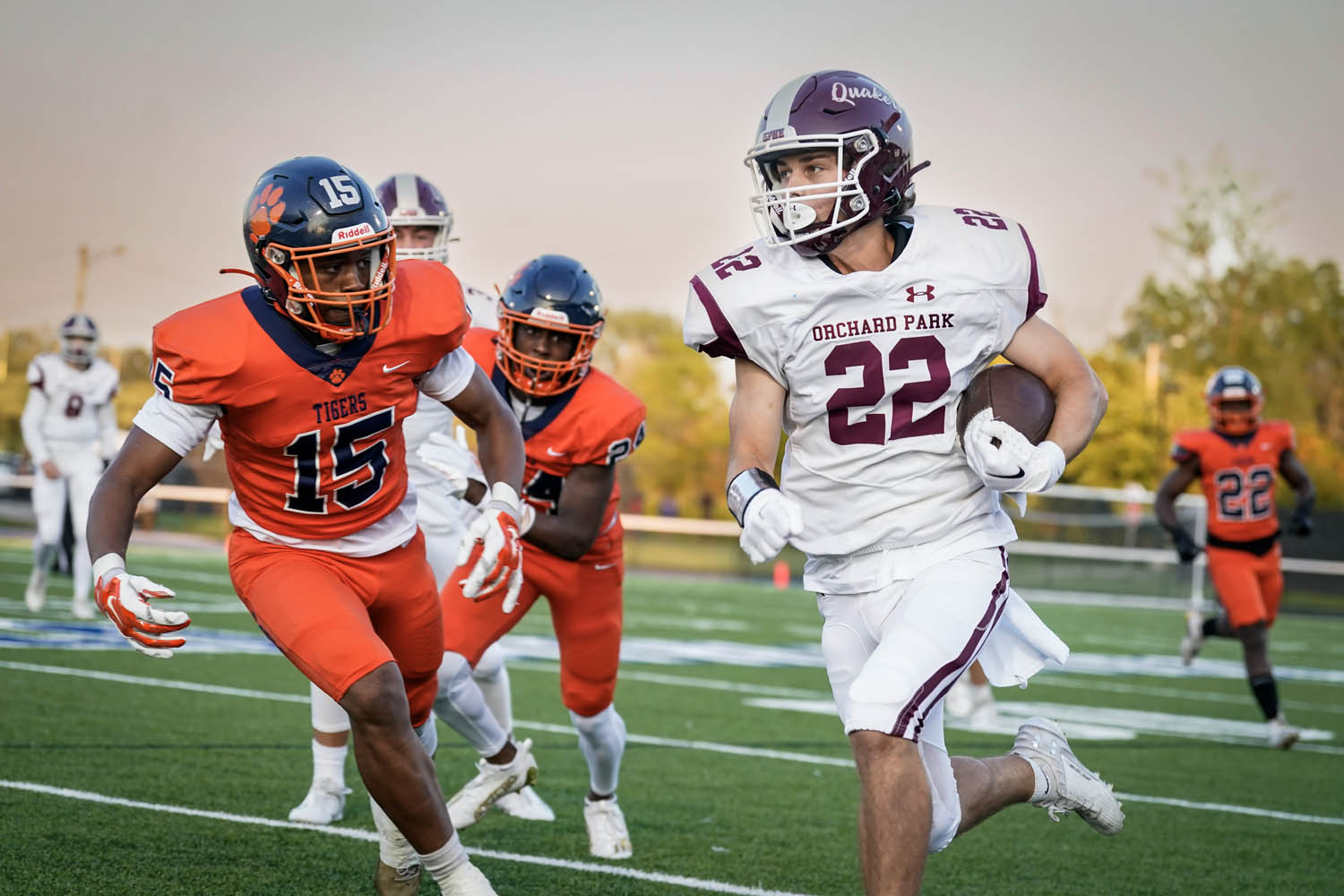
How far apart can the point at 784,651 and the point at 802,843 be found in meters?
6.71

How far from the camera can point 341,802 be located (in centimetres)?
473

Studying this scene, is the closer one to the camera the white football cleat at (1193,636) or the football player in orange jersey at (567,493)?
the football player in orange jersey at (567,493)

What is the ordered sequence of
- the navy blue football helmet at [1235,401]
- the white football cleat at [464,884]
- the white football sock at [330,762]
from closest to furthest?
the white football cleat at [464,884] → the white football sock at [330,762] → the navy blue football helmet at [1235,401]

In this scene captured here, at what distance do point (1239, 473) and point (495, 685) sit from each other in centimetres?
532

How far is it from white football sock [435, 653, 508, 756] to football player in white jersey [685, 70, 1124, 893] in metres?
1.51

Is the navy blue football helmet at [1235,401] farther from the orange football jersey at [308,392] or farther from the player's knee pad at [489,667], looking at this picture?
the orange football jersey at [308,392]

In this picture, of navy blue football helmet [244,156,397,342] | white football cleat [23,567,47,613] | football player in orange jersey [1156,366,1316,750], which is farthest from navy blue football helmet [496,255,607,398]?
white football cleat [23,567,47,613]

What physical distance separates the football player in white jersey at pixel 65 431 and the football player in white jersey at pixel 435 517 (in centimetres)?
544

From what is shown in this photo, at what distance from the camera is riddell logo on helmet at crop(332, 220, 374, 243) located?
11.0ft

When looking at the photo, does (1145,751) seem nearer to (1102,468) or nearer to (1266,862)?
(1266,862)

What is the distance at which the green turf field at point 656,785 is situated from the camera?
13.5 feet

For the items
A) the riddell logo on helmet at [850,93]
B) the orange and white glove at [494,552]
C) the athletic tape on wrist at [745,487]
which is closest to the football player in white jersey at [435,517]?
the orange and white glove at [494,552]

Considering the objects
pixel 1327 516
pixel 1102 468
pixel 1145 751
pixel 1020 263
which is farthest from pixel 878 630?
pixel 1102 468

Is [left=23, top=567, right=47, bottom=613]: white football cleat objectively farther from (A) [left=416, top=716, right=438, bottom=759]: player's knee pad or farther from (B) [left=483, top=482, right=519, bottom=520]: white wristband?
(B) [left=483, top=482, right=519, bottom=520]: white wristband
